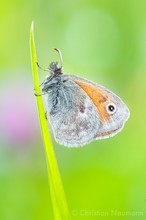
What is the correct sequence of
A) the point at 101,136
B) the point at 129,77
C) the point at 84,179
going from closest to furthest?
the point at 84,179 → the point at 101,136 → the point at 129,77

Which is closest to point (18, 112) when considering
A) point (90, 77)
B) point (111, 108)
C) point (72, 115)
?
point (72, 115)

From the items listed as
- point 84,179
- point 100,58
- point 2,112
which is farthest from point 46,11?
point 84,179

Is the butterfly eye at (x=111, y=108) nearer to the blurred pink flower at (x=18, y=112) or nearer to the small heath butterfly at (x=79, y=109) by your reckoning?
the small heath butterfly at (x=79, y=109)

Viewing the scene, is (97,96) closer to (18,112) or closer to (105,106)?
(105,106)

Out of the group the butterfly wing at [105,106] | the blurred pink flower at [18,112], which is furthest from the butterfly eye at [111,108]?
the blurred pink flower at [18,112]

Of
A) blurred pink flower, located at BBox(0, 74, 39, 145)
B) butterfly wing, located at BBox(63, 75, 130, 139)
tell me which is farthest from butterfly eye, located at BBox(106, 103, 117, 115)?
blurred pink flower, located at BBox(0, 74, 39, 145)

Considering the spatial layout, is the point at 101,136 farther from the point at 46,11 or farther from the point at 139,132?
the point at 46,11
